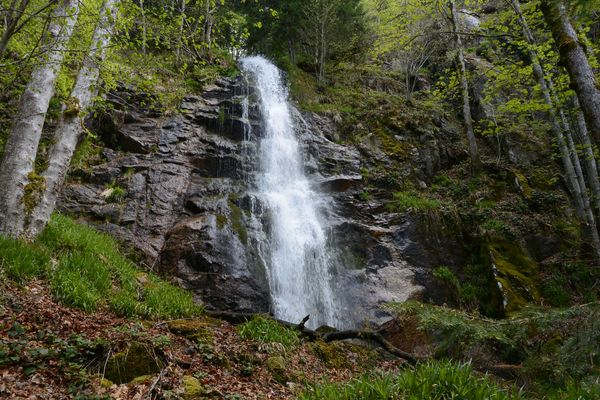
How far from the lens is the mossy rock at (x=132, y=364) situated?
398 centimetres

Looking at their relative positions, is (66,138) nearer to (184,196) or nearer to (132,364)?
(132,364)

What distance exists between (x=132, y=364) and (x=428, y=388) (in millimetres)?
3044

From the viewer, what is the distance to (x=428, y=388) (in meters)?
3.27

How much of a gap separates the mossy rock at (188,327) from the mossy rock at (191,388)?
1.45 meters

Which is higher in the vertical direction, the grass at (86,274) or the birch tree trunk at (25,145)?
the birch tree trunk at (25,145)

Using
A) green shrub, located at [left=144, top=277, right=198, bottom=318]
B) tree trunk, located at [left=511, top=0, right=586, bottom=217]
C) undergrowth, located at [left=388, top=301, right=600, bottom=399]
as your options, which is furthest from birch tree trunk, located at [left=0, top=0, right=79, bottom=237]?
tree trunk, located at [left=511, top=0, right=586, bottom=217]

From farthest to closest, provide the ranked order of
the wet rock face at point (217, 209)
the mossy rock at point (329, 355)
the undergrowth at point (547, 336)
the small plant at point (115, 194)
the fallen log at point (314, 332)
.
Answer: the small plant at point (115, 194)
the wet rock face at point (217, 209)
the fallen log at point (314, 332)
the mossy rock at point (329, 355)
the undergrowth at point (547, 336)

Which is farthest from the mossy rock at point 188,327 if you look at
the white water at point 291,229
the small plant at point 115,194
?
the small plant at point 115,194

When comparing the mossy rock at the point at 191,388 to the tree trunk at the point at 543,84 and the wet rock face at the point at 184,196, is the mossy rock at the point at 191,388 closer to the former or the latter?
the wet rock face at the point at 184,196

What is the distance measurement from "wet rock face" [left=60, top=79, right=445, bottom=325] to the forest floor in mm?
3332

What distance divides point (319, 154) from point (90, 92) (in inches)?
371

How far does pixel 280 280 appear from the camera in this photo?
10.2 meters

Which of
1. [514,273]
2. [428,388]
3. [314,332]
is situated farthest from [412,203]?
[428,388]

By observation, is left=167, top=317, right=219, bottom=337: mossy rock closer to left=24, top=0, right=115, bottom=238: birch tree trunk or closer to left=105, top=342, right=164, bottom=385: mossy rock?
left=105, top=342, right=164, bottom=385: mossy rock
